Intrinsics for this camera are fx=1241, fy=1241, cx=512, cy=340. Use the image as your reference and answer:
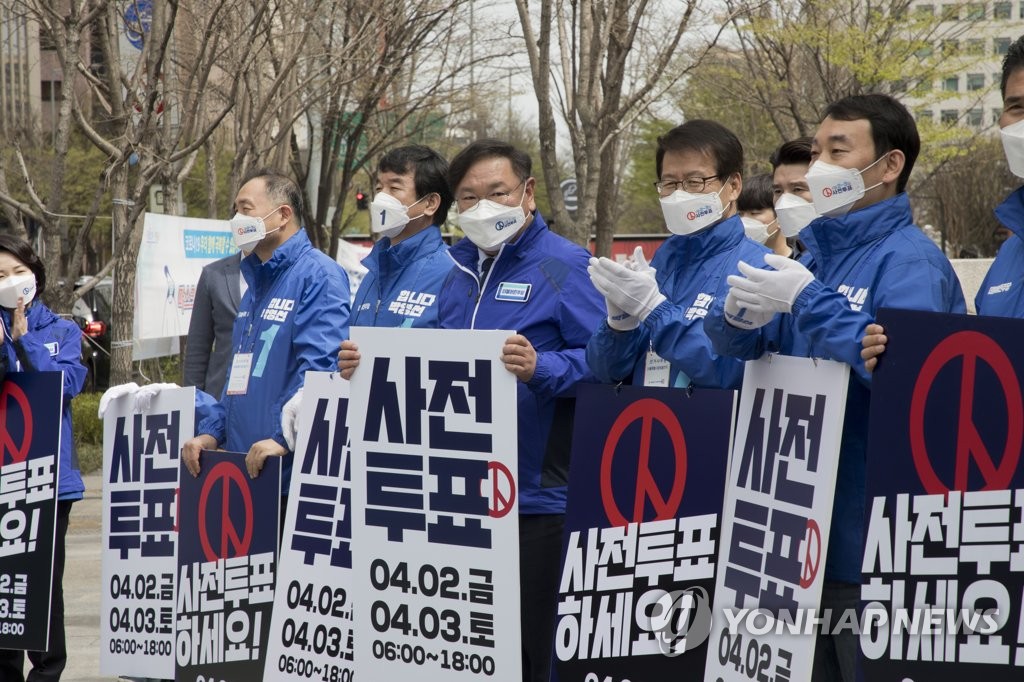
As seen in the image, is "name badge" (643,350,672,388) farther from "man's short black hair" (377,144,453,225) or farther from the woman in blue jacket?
the woman in blue jacket

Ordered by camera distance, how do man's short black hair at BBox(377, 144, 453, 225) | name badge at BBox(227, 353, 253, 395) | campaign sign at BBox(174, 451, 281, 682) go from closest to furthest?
campaign sign at BBox(174, 451, 281, 682) → name badge at BBox(227, 353, 253, 395) → man's short black hair at BBox(377, 144, 453, 225)

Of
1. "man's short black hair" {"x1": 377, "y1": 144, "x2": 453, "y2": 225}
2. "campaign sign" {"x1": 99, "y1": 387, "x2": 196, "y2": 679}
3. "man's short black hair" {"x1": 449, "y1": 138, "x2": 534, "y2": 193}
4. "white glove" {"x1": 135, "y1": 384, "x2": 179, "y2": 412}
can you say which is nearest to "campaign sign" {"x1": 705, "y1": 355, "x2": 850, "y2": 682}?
"man's short black hair" {"x1": 449, "y1": 138, "x2": 534, "y2": 193}

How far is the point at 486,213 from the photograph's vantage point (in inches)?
176

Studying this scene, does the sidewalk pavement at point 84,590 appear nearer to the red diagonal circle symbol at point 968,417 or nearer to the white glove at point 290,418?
the white glove at point 290,418

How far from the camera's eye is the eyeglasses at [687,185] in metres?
4.17

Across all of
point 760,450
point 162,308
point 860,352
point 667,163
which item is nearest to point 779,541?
point 760,450

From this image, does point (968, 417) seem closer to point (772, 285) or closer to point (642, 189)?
point (772, 285)

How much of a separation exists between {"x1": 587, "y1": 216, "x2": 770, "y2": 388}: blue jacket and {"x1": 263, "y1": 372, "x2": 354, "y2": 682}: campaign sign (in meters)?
1.22

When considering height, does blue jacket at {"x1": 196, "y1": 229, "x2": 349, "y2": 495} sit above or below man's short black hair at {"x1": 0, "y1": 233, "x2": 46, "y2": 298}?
below

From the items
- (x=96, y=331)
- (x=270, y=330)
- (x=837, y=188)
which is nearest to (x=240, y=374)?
(x=270, y=330)

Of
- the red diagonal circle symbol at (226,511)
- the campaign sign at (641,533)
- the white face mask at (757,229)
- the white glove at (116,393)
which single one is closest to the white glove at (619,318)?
the campaign sign at (641,533)

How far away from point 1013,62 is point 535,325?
1.74 metres

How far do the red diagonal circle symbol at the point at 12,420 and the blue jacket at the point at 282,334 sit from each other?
914 mm

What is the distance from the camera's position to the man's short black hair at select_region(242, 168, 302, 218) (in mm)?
5578
